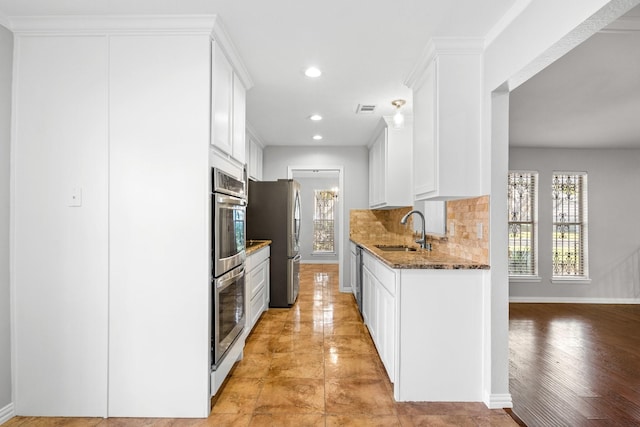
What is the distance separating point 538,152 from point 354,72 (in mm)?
4154

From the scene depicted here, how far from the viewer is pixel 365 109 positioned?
4074mm

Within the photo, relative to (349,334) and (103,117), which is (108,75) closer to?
(103,117)

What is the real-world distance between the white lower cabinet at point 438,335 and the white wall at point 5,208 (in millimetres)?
2394

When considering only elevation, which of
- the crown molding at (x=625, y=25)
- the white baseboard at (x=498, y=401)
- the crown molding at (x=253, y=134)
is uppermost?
the crown molding at (x=253, y=134)

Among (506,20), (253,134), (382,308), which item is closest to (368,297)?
(382,308)

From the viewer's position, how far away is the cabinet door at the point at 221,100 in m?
2.28

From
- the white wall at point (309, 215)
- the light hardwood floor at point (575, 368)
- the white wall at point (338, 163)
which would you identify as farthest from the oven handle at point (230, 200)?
the white wall at point (309, 215)

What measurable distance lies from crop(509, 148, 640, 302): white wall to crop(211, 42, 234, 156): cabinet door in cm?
480

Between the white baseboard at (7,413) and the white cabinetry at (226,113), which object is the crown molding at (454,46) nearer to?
the white cabinetry at (226,113)

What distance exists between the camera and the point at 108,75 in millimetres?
2203

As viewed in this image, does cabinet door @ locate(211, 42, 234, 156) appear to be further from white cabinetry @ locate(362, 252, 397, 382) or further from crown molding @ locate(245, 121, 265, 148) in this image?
crown molding @ locate(245, 121, 265, 148)

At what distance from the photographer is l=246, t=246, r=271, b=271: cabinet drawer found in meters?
3.59

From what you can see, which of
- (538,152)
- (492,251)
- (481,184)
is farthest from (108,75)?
(538,152)

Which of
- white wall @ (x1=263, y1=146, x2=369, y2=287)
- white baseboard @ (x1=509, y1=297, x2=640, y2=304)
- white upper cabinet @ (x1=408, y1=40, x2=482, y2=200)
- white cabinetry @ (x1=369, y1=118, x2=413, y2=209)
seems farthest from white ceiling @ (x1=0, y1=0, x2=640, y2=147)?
white baseboard @ (x1=509, y1=297, x2=640, y2=304)
